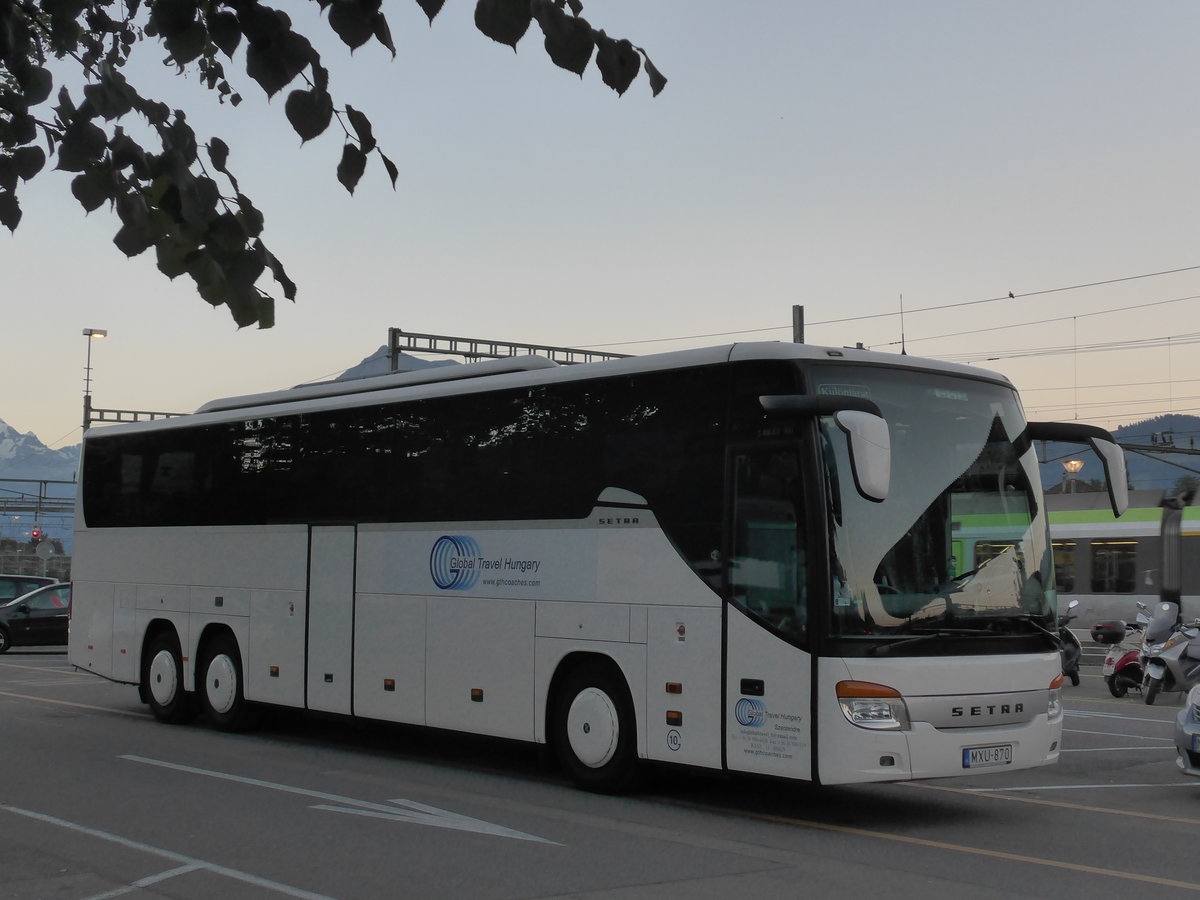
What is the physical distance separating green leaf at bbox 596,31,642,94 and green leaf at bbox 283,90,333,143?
33.9 inches

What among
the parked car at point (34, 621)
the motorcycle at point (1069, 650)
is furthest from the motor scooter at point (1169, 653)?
the parked car at point (34, 621)

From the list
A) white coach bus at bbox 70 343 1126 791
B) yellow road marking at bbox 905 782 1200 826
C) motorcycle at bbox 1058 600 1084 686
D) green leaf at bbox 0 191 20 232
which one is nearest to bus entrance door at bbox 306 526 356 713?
white coach bus at bbox 70 343 1126 791

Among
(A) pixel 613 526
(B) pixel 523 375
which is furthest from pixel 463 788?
(B) pixel 523 375

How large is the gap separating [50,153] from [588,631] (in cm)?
676

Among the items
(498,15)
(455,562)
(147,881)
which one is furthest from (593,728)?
(498,15)

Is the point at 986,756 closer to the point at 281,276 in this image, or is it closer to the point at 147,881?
the point at 147,881

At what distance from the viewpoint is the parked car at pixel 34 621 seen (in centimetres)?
2988

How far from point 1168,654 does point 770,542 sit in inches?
416

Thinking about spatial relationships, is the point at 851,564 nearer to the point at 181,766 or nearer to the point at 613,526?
the point at 613,526

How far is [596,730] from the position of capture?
35.6ft

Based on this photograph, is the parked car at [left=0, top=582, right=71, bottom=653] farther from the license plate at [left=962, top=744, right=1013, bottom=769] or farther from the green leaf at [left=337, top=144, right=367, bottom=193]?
the green leaf at [left=337, top=144, right=367, bottom=193]

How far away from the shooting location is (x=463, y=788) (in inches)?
435

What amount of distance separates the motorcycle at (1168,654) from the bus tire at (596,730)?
9.33 meters

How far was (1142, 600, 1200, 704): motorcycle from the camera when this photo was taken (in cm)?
1759
